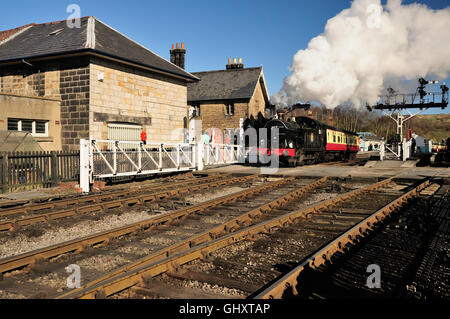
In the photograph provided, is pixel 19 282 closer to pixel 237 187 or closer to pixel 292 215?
pixel 292 215

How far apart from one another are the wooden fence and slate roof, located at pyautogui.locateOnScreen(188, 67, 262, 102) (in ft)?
64.9

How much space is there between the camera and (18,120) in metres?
14.9

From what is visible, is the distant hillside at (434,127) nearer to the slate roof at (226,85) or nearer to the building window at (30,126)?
the slate roof at (226,85)

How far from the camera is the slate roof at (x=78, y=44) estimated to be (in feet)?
52.6

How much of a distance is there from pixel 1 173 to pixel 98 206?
4.62 meters

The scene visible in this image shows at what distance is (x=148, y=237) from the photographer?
572 cm

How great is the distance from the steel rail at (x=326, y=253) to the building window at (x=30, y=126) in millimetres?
13576

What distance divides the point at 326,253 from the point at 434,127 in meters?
149

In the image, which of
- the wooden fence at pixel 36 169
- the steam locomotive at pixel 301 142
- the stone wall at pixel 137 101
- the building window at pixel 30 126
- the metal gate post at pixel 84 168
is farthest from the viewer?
the steam locomotive at pixel 301 142

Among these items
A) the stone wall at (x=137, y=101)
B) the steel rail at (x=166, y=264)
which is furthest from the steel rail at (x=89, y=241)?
the stone wall at (x=137, y=101)

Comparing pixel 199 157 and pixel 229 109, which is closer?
pixel 199 157

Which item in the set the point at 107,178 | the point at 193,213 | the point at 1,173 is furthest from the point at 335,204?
the point at 1,173

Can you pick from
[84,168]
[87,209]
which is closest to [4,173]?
[84,168]

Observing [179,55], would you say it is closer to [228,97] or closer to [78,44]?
[228,97]
